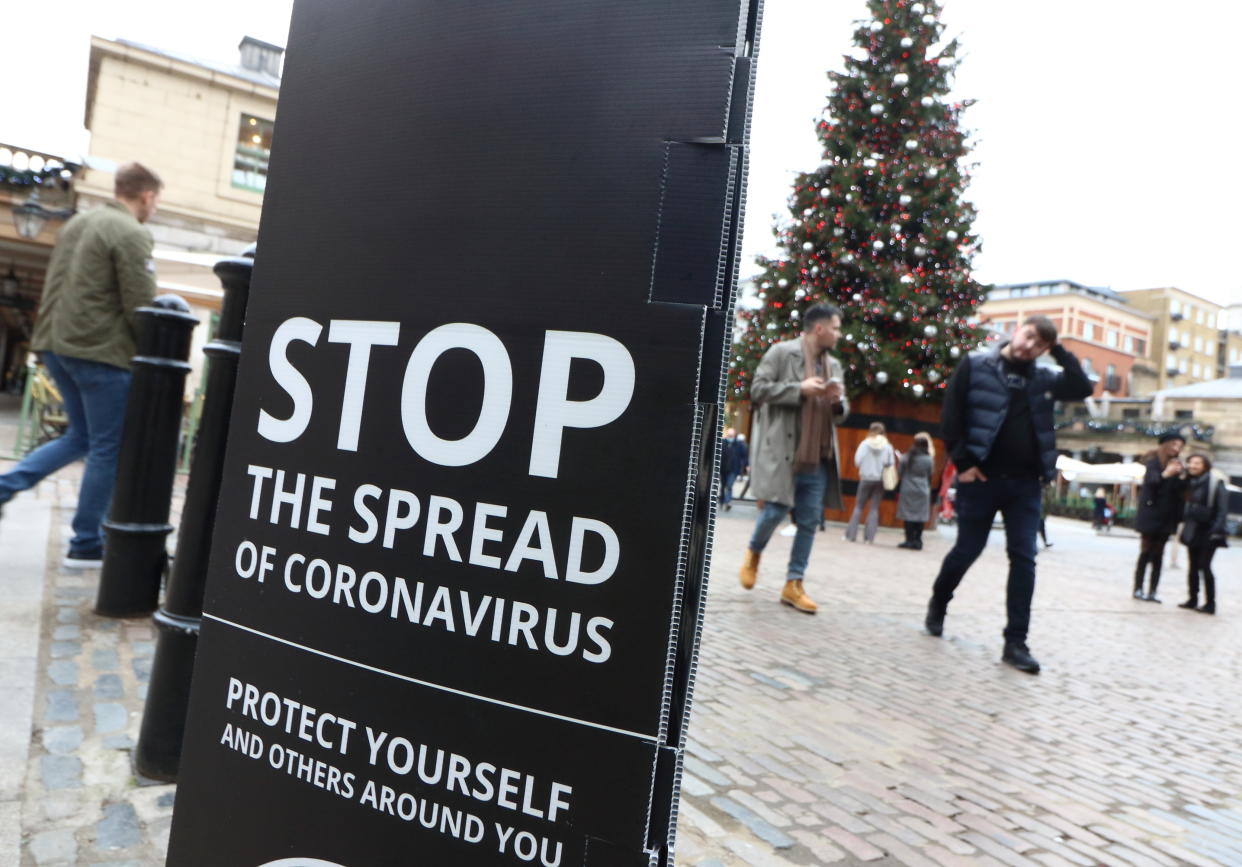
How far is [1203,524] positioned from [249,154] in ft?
71.3

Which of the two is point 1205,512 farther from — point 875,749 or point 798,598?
point 875,749

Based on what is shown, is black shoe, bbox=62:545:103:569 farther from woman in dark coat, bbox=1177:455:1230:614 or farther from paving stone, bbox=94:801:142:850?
woman in dark coat, bbox=1177:455:1230:614

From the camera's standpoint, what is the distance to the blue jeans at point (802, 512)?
6.04m

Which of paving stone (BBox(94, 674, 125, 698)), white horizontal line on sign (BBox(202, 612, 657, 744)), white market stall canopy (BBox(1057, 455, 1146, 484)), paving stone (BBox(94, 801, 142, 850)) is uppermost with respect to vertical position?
white market stall canopy (BBox(1057, 455, 1146, 484))

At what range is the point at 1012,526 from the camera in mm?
5086

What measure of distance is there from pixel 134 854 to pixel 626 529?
1624 mm

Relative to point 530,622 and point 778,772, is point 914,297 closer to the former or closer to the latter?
point 778,772

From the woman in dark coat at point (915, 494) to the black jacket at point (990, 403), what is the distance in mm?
7931

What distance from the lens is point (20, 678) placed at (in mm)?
2984

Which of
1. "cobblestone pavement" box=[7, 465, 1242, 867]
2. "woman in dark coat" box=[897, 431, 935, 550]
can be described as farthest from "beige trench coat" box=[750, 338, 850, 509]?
"woman in dark coat" box=[897, 431, 935, 550]

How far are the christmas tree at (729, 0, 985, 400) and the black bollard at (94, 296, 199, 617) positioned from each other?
13.3m

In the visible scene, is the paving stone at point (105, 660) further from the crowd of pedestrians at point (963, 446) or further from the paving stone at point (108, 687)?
the crowd of pedestrians at point (963, 446)

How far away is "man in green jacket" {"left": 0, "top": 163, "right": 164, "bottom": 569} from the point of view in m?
4.36

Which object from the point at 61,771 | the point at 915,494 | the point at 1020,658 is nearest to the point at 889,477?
the point at 915,494
